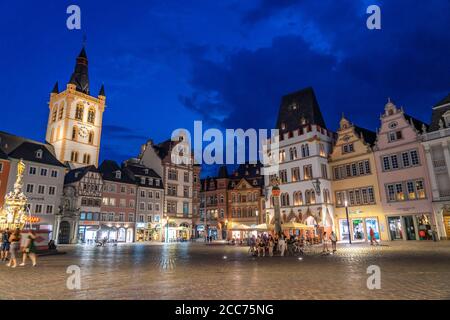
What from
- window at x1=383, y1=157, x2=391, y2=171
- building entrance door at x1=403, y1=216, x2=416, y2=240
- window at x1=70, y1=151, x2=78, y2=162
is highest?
window at x1=70, y1=151, x2=78, y2=162

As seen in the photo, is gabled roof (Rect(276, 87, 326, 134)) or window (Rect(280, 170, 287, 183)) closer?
gabled roof (Rect(276, 87, 326, 134))

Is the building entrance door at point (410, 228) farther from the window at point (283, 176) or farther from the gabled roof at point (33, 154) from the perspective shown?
the gabled roof at point (33, 154)

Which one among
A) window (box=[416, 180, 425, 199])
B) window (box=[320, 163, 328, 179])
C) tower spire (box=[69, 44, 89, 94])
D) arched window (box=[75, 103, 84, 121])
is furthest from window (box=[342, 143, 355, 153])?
tower spire (box=[69, 44, 89, 94])

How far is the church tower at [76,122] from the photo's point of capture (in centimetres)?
7338

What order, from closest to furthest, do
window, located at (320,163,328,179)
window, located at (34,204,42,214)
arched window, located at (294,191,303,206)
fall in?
1. window, located at (320,163,328,179)
2. arched window, located at (294,191,303,206)
3. window, located at (34,204,42,214)

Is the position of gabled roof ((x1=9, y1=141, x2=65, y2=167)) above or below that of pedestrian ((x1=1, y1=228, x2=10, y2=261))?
above

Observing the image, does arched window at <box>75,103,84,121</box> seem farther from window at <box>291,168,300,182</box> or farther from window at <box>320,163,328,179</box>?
window at <box>320,163,328,179</box>

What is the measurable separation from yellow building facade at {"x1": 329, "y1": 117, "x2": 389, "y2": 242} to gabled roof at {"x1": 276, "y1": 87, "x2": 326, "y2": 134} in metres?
5.11

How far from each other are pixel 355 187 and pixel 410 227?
8.88m

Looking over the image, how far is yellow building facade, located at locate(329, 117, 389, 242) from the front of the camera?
42875 mm

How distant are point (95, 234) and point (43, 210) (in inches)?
366

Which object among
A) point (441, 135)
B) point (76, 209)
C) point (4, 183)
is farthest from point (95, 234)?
point (441, 135)

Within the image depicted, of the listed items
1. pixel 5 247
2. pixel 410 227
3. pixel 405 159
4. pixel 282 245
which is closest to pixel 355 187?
pixel 405 159
